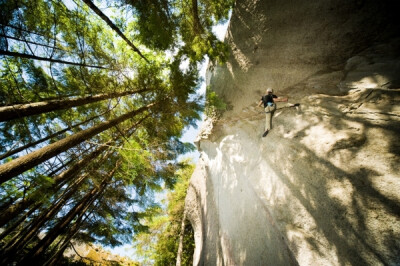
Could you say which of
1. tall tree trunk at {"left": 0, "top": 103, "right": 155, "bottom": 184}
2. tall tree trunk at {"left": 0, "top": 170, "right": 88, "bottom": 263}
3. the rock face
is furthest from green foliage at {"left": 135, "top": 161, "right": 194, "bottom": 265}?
tall tree trunk at {"left": 0, "top": 103, "right": 155, "bottom": 184}

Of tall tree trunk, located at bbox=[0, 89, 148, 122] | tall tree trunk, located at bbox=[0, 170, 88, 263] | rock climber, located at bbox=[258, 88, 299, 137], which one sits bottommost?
tall tree trunk, located at bbox=[0, 170, 88, 263]

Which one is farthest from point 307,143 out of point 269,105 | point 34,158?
point 34,158

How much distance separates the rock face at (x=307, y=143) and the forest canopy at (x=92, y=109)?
6.71 feet

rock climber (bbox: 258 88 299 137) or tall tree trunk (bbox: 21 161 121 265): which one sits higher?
rock climber (bbox: 258 88 299 137)

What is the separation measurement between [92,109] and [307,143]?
28.1 ft

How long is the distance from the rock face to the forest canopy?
2.04m

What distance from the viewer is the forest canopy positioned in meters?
4.80

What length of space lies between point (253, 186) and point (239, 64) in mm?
5823

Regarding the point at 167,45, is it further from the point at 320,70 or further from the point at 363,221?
the point at 363,221

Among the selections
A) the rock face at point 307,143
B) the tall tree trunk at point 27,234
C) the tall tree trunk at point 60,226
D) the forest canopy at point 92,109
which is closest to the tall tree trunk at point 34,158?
the forest canopy at point 92,109

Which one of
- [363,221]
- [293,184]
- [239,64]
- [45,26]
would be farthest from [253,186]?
[45,26]

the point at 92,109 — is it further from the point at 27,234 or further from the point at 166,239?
the point at 166,239

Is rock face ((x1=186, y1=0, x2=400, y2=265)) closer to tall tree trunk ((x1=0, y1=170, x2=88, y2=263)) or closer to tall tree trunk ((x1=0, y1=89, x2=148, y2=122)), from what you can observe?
tall tree trunk ((x1=0, y1=89, x2=148, y2=122))

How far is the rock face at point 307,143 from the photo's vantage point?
11.3ft
